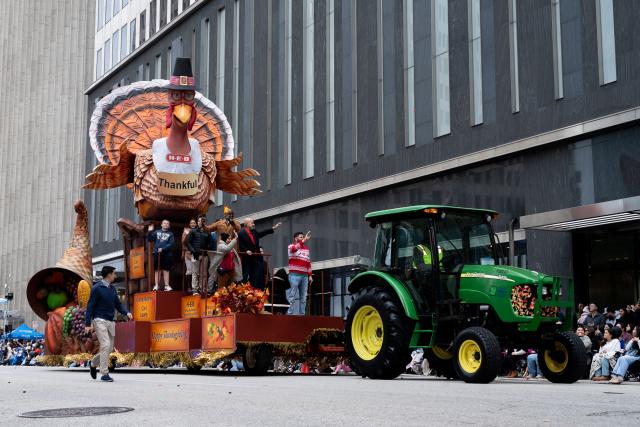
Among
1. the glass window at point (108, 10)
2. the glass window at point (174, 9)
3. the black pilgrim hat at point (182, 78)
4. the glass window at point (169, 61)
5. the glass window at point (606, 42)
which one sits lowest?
the black pilgrim hat at point (182, 78)

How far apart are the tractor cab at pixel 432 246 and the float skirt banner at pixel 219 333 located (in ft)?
9.15

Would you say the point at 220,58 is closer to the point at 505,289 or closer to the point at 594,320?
the point at 594,320

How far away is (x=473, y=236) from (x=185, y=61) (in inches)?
297

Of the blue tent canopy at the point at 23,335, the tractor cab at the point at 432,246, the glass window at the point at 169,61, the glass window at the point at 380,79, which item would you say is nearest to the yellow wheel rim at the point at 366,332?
the tractor cab at the point at 432,246

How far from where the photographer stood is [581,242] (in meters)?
23.7

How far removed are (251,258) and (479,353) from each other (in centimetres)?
610

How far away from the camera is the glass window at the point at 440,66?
27.2m

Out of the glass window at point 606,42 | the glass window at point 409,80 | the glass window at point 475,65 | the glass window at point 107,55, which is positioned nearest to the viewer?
the glass window at point 606,42

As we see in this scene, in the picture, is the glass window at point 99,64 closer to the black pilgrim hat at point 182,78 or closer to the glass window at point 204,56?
the glass window at point 204,56

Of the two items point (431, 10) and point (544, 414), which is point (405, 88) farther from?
point (544, 414)

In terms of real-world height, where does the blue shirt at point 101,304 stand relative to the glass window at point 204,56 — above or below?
below

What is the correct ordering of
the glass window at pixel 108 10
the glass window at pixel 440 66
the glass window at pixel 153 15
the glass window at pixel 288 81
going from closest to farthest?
the glass window at pixel 440 66 < the glass window at pixel 288 81 < the glass window at pixel 153 15 < the glass window at pixel 108 10

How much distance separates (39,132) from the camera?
71.9 metres

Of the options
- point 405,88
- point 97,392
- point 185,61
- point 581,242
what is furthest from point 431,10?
point 97,392
